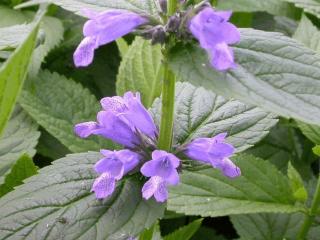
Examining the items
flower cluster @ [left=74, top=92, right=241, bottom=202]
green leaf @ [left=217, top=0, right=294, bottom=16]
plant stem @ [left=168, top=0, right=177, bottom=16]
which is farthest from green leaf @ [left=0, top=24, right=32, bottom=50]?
green leaf @ [left=217, top=0, right=294, bottom=16]

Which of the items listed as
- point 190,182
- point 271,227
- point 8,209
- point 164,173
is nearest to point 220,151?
point 164,173

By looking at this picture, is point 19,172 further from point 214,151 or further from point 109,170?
point 214,151

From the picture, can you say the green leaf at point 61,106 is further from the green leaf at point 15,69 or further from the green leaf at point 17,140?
the green leaf at point 15,69

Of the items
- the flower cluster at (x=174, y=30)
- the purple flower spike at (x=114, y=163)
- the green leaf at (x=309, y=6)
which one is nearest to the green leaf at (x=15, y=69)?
the flower cluster at (x=174, y=30)

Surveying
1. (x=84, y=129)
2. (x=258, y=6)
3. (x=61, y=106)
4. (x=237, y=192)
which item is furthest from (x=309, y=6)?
(x=84, y=129)

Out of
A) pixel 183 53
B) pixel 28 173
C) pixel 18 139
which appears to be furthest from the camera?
pixel 18 139

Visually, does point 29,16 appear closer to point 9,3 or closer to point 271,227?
point 9,3

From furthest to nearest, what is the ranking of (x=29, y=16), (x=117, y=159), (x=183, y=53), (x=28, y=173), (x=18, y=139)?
(x=29, y=16) → (x=18, y=139) → (x=28, y=173) → (x=117, y=159) → (x=183, y=53)
